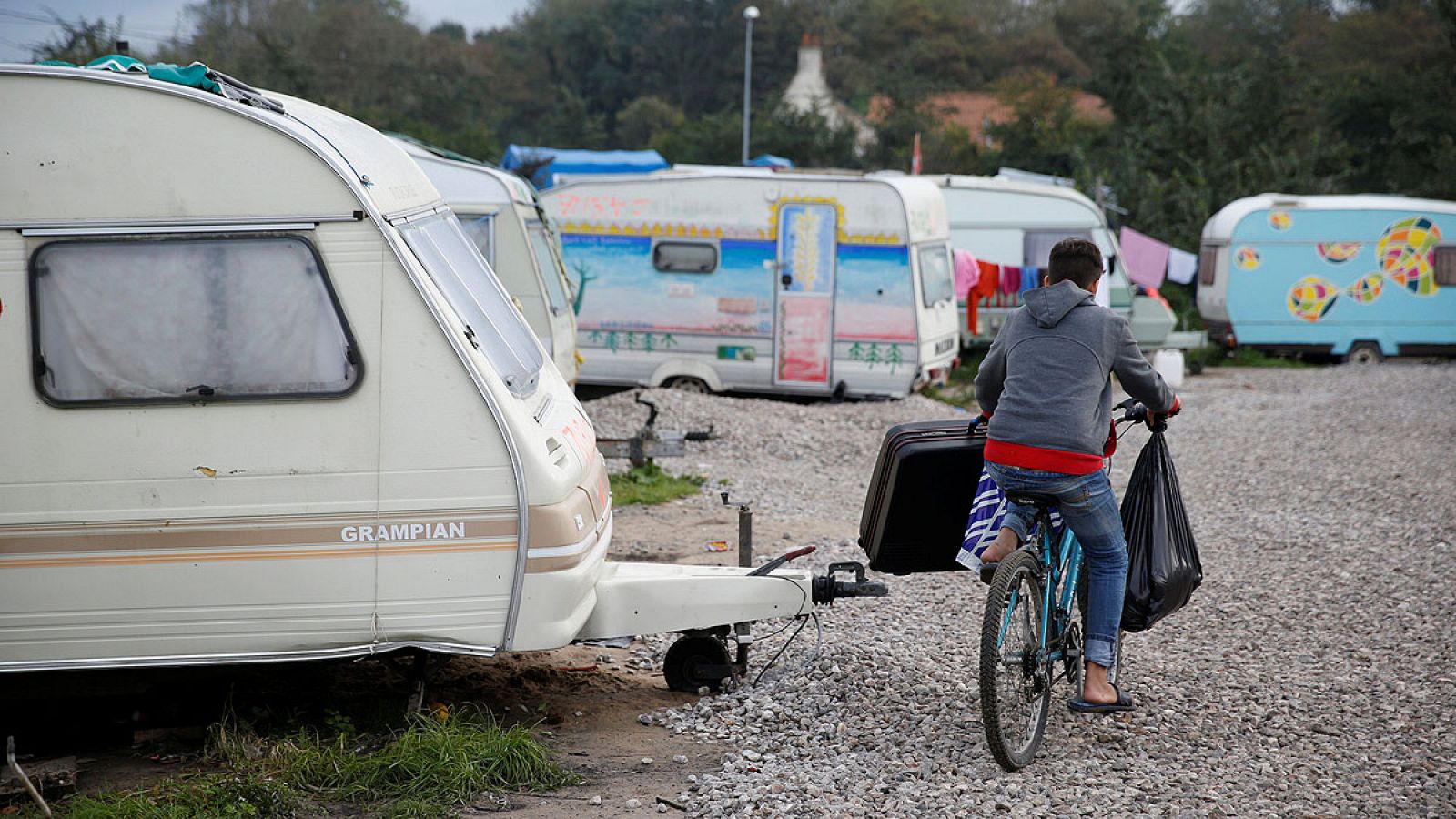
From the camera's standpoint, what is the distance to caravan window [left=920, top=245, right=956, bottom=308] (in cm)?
1438

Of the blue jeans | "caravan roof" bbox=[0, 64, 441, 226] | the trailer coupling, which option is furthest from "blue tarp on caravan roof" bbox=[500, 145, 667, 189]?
the blue jeans

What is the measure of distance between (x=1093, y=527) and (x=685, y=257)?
1030 cm

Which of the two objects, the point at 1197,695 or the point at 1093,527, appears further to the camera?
the point at 1197,695

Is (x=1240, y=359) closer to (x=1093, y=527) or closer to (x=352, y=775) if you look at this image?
(x=1093, y=527)

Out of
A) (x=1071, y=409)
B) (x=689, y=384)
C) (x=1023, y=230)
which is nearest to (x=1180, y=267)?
(x=1023, y=230)

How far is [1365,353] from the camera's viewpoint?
21328 millimetres

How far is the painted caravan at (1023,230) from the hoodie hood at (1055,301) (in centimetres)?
1386

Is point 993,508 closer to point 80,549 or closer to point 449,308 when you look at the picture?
point 449,308

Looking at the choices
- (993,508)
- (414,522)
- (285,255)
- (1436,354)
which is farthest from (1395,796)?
(1436,354)

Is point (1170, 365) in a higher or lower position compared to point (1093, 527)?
lower

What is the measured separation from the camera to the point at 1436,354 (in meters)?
21.2

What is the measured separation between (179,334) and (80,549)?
0.81 m

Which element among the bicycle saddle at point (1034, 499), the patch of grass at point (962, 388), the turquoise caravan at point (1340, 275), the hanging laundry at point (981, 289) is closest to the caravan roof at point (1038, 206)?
the hanging laundry at point (981, 289)

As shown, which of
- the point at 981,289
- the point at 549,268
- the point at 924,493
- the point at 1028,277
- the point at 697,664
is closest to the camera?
the point at 924,493
